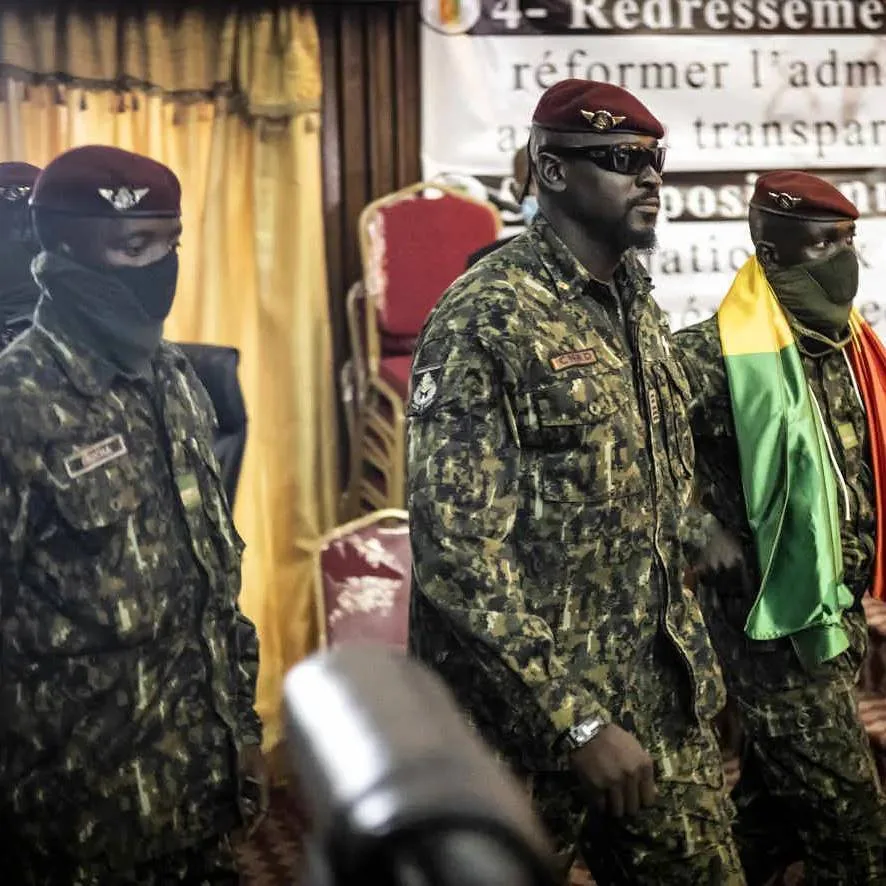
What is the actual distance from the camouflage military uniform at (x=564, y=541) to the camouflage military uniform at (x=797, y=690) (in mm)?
558

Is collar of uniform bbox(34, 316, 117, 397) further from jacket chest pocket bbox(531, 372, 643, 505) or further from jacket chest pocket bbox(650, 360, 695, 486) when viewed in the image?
jacket chest pocket bbox(650, 360, 695, 486)

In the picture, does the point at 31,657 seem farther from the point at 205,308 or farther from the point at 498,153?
the point at 498,153

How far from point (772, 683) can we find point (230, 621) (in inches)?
41.6

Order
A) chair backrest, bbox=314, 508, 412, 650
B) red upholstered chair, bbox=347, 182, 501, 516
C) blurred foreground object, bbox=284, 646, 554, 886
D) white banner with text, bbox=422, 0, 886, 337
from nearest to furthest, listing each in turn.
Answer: blurred foreground object, bbox=284, 646, 554, 886
chair backrest, bbox=314, 508, 412, 650
red upholstered chair, bbox=347, 182, 501, 516
white banner with text, bbox=422, 0, 886, 337

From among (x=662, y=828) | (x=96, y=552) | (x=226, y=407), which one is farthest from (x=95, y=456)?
(x=226, y=407)

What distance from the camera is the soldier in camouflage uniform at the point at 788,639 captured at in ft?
7.93

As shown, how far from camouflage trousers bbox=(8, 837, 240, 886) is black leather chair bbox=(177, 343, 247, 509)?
1.15 m

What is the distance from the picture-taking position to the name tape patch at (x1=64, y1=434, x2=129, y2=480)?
1798 mm

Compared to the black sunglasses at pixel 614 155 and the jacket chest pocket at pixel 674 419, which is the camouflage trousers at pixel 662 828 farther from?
the black sunglasses at pixel 614 155

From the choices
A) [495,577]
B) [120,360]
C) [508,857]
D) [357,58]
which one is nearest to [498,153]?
[357,58]

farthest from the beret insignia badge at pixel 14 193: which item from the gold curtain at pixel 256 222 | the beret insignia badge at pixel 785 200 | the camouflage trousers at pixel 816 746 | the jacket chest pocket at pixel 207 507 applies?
the camouflage trousers at pixel 816 746

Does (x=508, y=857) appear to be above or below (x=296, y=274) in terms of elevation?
below

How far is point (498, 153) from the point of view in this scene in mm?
3859

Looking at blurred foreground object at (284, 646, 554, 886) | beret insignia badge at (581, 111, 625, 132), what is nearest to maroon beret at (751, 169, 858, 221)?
beret insignia badge at (581, 111, 625, 132)
